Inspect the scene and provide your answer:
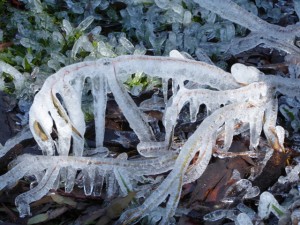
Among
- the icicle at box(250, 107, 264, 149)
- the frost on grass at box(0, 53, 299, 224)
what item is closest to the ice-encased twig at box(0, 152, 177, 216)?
the frost on grass at box(0, 53, 299, 224)

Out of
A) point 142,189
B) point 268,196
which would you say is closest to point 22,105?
point 142,189

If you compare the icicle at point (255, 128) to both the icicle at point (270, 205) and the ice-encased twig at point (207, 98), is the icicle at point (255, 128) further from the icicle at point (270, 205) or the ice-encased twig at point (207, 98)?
the icicle at point (270, 205)

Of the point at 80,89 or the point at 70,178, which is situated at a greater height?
the point at 80,89

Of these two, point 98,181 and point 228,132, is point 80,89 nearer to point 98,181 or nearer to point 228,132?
point 98,181

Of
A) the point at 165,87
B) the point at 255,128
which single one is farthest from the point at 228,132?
the point at 165,87

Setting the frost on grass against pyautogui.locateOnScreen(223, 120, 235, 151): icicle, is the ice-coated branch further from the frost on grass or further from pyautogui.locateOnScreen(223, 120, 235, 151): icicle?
pyautogui.locateOnScreen(223, 120, 235, 151): icicle

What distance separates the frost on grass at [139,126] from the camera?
1.69 meters

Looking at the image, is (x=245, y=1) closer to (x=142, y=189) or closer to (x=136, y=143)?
(x=136, y=143)

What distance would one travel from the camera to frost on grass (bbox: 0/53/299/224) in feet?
5.54

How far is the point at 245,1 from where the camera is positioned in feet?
7.55

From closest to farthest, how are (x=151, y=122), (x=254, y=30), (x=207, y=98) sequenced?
(x=207, y=98) → (x=151, y=122) → (x=254, y=30)

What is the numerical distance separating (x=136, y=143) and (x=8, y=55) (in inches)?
23.5

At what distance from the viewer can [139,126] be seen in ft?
5.84

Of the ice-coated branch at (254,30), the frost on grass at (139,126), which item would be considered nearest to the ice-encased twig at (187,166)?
the frost on grass at (139,126)
